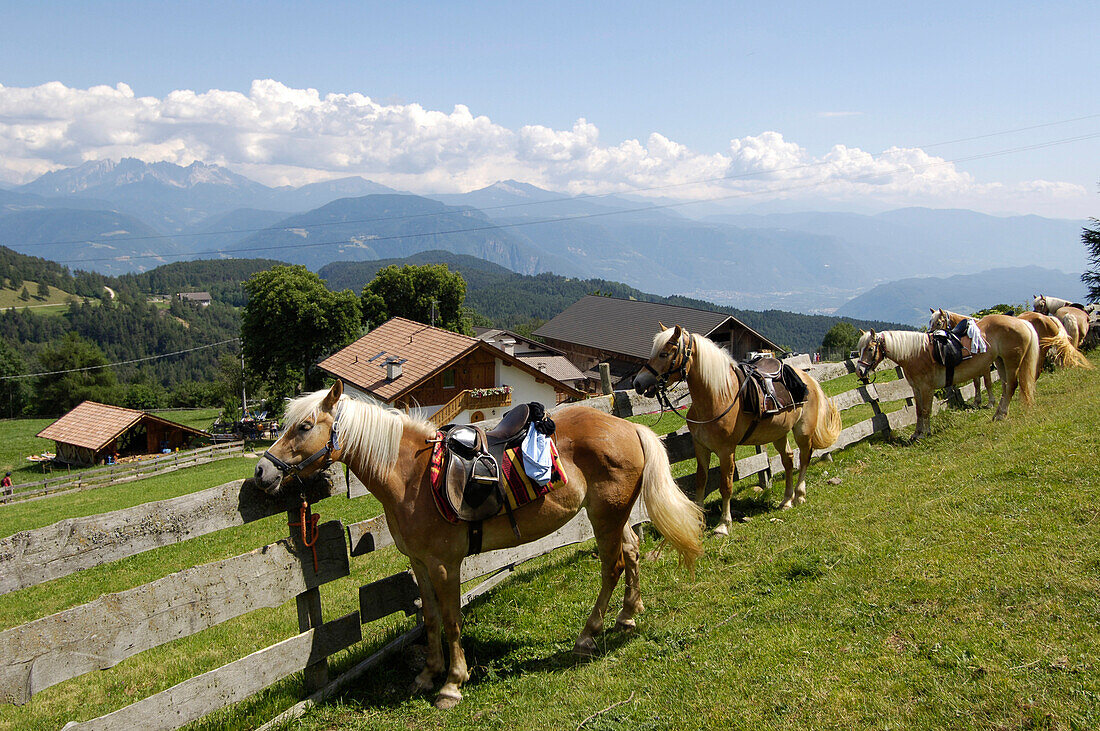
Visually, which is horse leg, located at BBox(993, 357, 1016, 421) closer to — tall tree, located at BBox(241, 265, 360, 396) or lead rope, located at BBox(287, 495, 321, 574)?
lead rope, located at BBox(287, 495, 321, 574)

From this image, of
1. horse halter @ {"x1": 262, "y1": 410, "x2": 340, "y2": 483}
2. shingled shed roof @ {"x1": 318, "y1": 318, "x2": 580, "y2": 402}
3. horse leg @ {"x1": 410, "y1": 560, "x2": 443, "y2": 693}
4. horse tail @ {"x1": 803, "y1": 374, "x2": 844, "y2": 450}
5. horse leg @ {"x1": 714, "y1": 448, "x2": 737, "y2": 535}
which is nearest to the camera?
horse halter @ {"x1": 262, "y1": 410, "x2": 340, "y2": 483}

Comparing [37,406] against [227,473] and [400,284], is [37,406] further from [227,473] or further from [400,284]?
[227,473]

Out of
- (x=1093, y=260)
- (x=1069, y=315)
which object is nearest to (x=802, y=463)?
(x=1069, y=315)

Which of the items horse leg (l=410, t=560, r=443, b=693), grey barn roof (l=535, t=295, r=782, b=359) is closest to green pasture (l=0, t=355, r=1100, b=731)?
horse leg (l=410, t=560, r=443, b=693)

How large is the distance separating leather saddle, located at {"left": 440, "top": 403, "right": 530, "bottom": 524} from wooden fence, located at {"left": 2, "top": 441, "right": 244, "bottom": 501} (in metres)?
28.4

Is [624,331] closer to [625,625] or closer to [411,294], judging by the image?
[411,294]

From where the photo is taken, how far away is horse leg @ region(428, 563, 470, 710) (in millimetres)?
4090

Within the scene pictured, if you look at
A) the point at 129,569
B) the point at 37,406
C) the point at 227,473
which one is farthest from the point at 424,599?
the point at 37,406

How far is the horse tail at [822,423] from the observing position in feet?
25.0

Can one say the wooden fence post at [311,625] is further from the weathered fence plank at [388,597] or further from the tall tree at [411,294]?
the tall tree at [411,294]

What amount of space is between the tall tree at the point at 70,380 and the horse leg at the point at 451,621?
268ft

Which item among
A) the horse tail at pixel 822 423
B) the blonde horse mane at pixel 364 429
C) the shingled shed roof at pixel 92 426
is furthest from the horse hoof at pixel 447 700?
the shingled shed roof at pixel 92 426

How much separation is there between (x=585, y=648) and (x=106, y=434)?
41858 millimetres

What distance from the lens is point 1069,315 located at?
14219 mm
